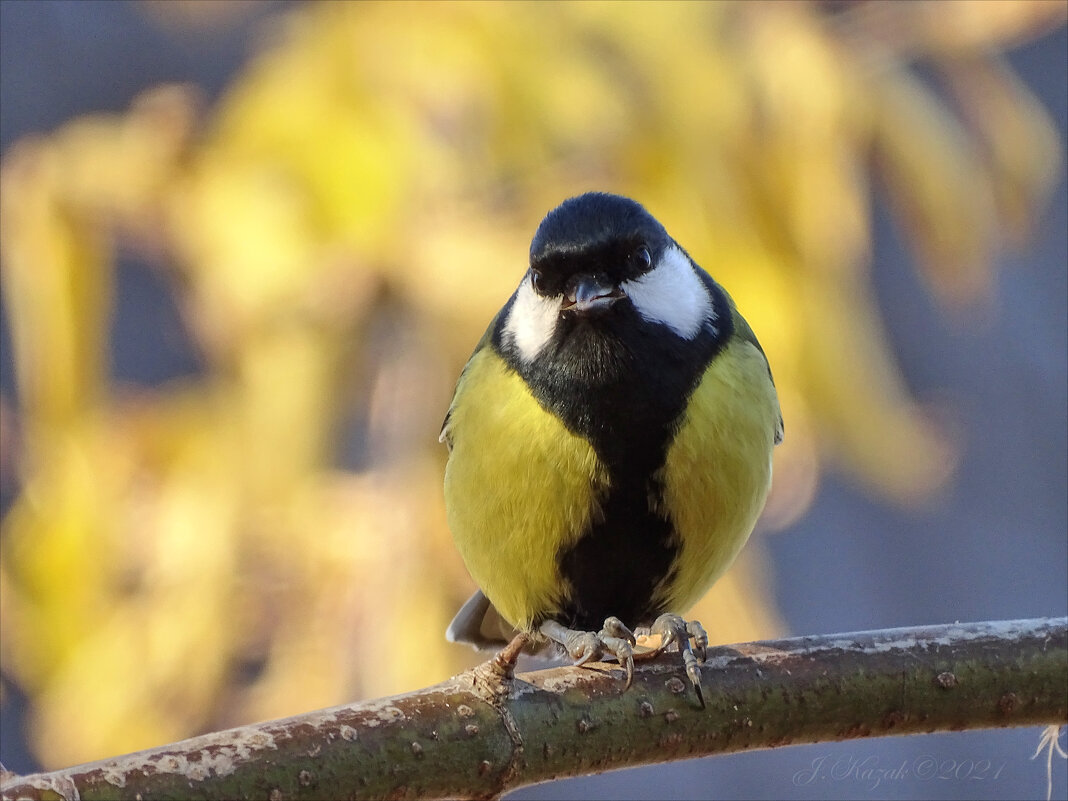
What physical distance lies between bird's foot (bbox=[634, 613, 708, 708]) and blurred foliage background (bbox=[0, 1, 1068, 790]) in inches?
14.0

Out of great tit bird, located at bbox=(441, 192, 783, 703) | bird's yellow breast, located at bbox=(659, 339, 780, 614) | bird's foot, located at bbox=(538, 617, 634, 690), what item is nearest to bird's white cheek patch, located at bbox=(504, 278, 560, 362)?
great tit bird, located at bbox=(441, 192, 783, 703)

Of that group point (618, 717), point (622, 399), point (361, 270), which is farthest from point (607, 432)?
point (361, 270)

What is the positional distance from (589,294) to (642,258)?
0.24 ft

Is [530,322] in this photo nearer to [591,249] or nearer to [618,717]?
[591,249]

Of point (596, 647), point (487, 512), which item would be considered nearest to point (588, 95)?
point (487, 512)

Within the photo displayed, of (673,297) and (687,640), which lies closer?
(687,640)

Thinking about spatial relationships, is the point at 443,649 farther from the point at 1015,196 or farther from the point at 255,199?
the point at 1015,196

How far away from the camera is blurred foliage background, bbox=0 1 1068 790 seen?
1.24m

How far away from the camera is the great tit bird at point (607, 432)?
103cm

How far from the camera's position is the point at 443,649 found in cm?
130

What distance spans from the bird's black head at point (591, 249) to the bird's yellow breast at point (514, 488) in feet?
0.31

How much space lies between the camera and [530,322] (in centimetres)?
109

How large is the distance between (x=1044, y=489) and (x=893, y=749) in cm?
58

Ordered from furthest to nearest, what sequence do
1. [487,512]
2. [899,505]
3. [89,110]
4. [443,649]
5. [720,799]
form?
1. [899,505]
2. [720,799]
3. [89,110]
4. [443,649]
5. [487,512]
